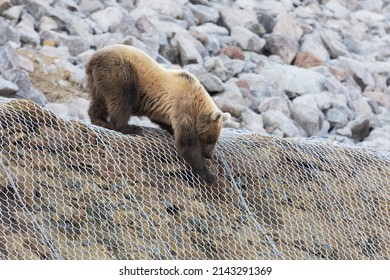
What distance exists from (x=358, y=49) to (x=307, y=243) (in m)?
17.2

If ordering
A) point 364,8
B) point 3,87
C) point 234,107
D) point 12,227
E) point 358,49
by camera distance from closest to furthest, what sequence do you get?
point 12,227 < point 3,87 < point 234,107 < point 358,49 < point 364,8

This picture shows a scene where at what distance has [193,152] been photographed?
26.8ft

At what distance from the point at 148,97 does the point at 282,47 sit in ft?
41.2

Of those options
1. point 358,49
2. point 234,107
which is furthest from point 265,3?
point 234,107

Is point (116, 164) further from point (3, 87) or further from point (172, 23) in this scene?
point (172, 23)

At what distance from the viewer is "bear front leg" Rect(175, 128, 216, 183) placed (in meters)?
8.10

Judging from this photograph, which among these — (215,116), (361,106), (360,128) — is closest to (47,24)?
(360,128)

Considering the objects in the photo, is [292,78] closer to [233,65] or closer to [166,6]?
[233,65]

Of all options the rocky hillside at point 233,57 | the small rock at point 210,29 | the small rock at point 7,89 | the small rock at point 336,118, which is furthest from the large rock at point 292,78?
the small rock at point 7,89

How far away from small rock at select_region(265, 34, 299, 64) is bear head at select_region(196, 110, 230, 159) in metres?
12.3

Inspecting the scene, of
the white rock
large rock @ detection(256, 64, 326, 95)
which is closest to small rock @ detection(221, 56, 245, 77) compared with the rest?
large rock @ detection(256, 64, 326, 95)

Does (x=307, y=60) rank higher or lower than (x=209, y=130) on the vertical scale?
lower

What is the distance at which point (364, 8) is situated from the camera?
2955 cm

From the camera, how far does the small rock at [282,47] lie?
20.8 meters
